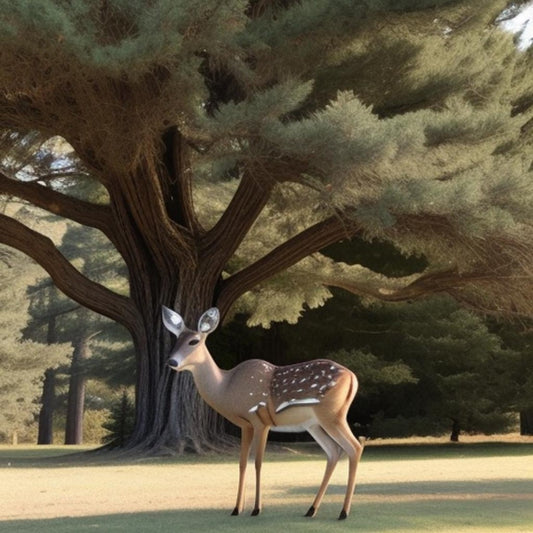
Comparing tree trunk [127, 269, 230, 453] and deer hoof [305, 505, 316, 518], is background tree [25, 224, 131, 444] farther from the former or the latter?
deer hoof [305, 505, 316, 518]

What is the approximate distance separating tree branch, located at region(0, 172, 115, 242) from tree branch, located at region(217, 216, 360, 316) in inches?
89.0

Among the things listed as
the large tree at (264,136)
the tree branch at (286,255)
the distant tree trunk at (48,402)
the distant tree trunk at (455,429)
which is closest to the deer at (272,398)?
the large tree at (264,136)

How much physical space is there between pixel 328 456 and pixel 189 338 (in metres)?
1.35

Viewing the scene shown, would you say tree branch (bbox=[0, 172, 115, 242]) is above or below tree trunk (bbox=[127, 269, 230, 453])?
above

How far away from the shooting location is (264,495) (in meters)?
9.91

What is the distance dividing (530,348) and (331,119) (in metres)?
11.2

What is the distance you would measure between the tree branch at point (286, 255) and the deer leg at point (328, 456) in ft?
28.4

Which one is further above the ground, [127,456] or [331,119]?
[331,119]

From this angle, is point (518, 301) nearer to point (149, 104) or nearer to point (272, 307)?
point (272, 307)

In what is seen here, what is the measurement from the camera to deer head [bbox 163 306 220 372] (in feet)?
25.6

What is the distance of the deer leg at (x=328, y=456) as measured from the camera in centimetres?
774

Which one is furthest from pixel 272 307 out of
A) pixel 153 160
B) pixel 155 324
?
pixel 153 160

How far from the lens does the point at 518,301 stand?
17062 mm

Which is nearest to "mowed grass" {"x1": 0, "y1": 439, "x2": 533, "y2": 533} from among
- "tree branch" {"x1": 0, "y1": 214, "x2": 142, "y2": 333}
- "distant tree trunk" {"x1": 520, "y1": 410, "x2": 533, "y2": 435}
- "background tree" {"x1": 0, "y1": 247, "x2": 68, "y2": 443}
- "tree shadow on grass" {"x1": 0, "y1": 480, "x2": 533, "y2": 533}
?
"tree shadow on grass" {"x1": 0, "y1": 480, "x2": 533, "y2": 533}
